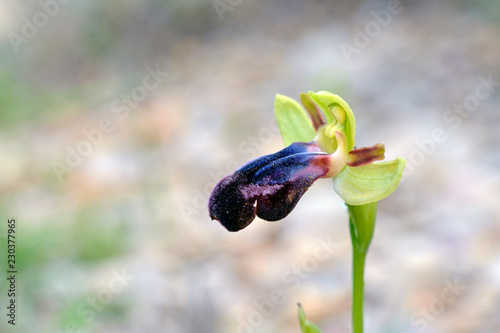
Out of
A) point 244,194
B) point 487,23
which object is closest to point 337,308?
point 244,194

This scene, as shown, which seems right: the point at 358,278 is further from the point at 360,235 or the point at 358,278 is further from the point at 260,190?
Answer: the point at 260,190

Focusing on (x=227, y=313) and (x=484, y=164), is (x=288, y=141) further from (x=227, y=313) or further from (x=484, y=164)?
(x=484, y=164)

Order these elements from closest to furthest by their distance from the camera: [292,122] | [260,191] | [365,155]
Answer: [260,191]
[365,155]
[292,122]

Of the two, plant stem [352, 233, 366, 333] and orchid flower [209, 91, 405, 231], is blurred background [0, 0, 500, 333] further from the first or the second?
orchid flower [209, 91, 405, 231]

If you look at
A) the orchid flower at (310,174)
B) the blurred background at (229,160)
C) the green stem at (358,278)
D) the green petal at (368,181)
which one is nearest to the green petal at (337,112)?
the orchid flower at (310,174)

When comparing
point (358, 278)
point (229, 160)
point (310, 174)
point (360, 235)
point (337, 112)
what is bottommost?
point (358, 278)

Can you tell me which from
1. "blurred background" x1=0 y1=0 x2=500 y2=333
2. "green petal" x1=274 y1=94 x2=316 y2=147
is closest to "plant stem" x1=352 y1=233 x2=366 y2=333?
"green petal" x1=274 y1=94 x2=316 y2=147

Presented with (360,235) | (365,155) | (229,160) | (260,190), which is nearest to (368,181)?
(365,155)
